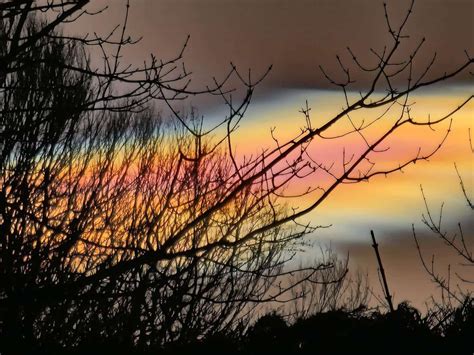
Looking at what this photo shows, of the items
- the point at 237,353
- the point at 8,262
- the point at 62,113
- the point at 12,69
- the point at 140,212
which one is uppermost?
the point at 140,212

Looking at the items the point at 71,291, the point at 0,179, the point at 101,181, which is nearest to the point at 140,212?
the point at 101,181

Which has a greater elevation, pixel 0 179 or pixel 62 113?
pixel 0 179

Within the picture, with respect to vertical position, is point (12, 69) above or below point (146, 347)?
above

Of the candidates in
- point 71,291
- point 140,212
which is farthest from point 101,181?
point 71,291

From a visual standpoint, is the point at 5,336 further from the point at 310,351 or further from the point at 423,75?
the point at 423,75

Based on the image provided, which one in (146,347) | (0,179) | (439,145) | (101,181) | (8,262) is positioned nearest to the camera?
(439,145)

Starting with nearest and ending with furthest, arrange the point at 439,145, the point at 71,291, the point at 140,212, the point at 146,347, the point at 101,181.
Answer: the point at 71,291
the point at 439,145
the point at 146,347
the point at 140,212
the point at 101,181

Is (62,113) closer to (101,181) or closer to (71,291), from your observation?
(71,291)

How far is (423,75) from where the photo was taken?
361 centimetres

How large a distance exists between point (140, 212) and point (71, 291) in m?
6.81

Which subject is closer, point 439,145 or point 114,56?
point 439,145

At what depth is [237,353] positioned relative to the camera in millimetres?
4641

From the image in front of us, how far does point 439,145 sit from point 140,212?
7019 mm

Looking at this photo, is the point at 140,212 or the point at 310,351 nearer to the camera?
the point at 310,351
